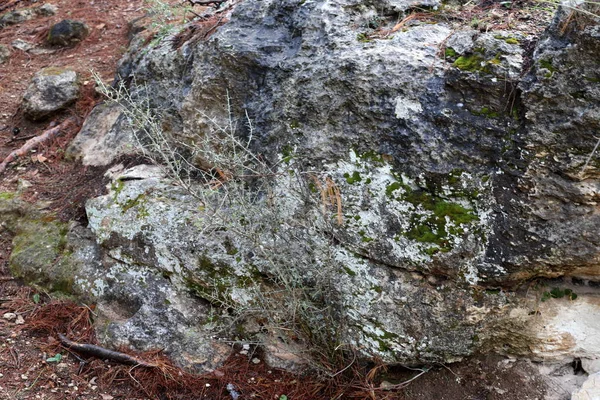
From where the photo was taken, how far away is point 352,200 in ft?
9.89

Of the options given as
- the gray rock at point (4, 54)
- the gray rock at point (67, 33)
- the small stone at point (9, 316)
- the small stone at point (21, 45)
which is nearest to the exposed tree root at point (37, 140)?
the small stone at point (9, 316)

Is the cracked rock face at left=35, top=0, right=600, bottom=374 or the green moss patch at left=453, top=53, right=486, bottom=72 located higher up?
the green moss patch at left=453, top=53, right=486, bottom=72

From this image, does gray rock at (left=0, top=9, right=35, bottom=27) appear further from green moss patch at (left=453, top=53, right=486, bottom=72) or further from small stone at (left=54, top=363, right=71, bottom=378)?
green moss patch at (left=453, top=53, right=486, bottom=72)

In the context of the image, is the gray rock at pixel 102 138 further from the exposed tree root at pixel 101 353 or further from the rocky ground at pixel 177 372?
the exposed tree root at pixel 101 353

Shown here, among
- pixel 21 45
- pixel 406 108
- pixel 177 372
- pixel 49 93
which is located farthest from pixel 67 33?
pixel 406 108

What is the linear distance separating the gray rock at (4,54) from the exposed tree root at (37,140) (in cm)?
212

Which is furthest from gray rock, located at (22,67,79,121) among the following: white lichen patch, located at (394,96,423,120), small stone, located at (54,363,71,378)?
white lichen patch, located at (394,96,423,120)

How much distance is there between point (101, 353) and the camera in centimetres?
344

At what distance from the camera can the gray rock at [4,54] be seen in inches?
264

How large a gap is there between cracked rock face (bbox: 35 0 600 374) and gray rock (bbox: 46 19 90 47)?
4.07m

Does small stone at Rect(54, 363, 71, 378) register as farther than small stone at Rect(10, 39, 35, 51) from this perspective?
No

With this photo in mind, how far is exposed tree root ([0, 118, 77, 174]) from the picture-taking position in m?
5.07

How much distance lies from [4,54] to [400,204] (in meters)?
6.06

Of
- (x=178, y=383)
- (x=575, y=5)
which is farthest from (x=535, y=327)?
(x=178, y=383)
